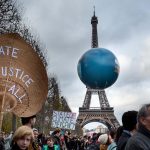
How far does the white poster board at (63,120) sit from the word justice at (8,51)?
649 inches

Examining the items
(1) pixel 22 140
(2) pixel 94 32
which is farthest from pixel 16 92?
(2) pixel 94 32

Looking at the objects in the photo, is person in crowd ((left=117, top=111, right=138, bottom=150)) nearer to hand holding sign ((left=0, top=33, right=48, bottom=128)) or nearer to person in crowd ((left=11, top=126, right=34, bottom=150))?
hand holding sign ((left=0, top=33, right=48, bottom=128))

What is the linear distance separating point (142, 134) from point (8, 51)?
2.41 metres

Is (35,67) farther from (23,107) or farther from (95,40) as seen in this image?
(95,40)

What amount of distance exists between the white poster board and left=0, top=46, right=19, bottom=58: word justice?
54.0 ft

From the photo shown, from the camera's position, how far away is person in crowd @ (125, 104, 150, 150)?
3.96 meters

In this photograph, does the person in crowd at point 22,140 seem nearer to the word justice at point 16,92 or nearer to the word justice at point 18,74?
the word justice at point 16,92

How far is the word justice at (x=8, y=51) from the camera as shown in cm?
580

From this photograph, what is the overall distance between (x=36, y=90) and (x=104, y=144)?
273cm

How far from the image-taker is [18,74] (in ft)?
19.0

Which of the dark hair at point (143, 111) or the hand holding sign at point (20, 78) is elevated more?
the hand holding sign at point (20, 78)

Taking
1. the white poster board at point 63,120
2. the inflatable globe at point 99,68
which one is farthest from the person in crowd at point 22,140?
the white poster board at point 63,120

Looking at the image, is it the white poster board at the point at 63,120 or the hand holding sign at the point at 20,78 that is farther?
the white poster board at the point at 63,120

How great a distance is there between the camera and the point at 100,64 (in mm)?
8938
